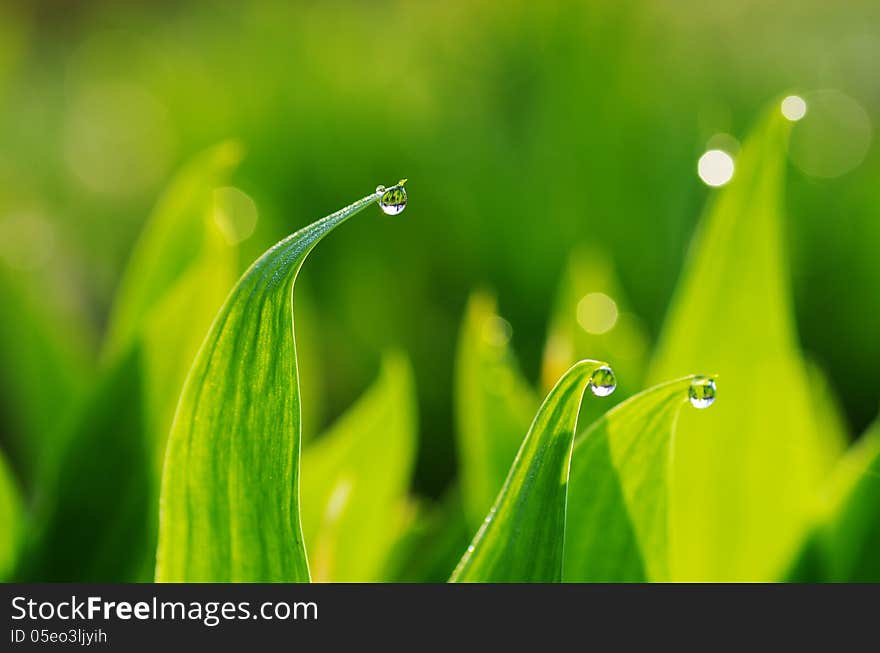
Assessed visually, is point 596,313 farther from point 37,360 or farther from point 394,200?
point 37,360

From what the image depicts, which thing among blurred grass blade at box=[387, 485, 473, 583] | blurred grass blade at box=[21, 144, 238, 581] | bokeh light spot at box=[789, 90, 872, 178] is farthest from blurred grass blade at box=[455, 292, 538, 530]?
bokeh light spot at box=[789, 90, 872, 178]

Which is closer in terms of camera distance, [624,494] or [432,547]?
[624,494]

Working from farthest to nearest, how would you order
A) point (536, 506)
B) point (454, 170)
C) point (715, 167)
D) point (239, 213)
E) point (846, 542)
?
1. point (454, 170)
2. point (239, 213)
3. point (715, 167)
4. point (846, 542)
5. point (536, 506)

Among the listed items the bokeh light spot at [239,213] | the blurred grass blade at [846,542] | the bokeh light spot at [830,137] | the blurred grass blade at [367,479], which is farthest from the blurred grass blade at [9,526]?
the bokeh light spot at [830,137]

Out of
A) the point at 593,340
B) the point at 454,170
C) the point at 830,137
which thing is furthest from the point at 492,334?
the point at 830,137

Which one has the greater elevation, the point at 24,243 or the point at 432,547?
the point at 24,243

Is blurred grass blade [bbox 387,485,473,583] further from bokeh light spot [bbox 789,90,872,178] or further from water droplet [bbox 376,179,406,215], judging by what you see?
bokeh light spot [bbox 789,90,872,178]

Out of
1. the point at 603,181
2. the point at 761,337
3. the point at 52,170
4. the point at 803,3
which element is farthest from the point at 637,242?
the point at 803,3

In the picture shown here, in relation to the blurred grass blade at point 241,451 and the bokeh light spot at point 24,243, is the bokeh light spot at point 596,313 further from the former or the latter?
the bokeh light spot at point 24,243
